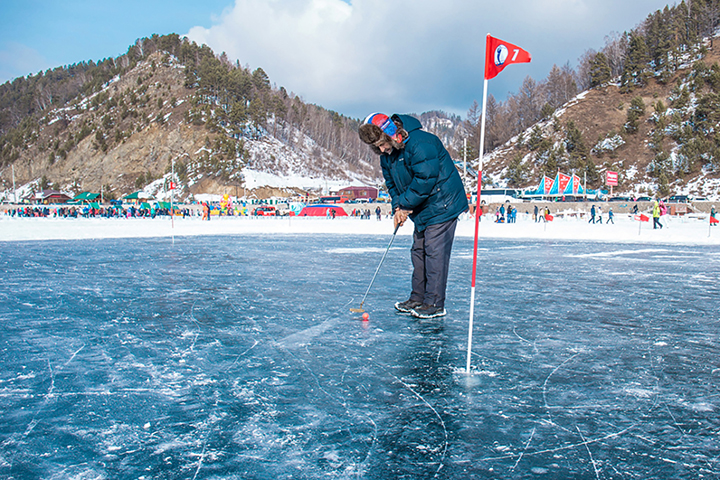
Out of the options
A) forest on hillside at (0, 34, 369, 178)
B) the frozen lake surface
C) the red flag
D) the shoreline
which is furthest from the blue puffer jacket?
forest on hillside at (0, 34, 369, 178)

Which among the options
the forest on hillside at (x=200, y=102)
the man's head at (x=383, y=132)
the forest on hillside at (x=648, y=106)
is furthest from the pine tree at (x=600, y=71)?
the man's head at (x=383, y=132)

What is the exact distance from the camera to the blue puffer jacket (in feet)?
14.0

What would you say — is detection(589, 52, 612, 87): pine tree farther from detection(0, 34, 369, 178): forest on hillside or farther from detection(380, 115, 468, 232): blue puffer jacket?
detection(380, 115, 468, 232): blue puffer jacket

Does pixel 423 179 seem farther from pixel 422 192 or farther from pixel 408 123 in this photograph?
pixel 408 123

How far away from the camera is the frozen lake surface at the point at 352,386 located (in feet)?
6.67

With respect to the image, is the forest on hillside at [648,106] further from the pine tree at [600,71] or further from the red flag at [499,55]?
the red flag at [499,55]

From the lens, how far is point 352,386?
2848 mm

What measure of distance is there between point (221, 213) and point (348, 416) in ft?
163

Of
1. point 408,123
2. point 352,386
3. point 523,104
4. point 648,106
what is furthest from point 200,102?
point 352,386

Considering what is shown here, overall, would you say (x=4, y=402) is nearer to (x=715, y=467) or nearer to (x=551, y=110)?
(x=715, y=467)

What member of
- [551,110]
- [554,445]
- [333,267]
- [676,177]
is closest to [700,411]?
[554,445]

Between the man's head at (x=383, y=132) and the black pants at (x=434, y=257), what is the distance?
2.91ft

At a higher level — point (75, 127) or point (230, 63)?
point (230, 63)

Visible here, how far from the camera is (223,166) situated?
86.6 metres
